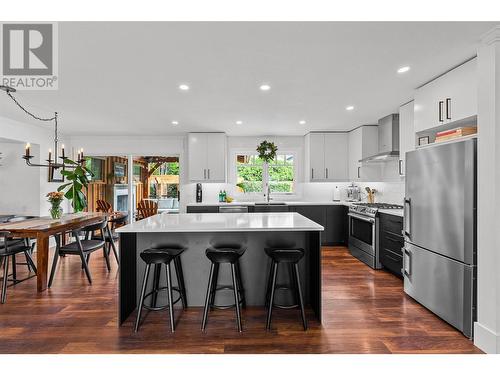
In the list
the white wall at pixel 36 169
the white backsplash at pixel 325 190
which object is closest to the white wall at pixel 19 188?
the white wall at pixel 36 169

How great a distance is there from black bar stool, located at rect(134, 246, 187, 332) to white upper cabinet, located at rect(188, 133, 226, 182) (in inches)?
133

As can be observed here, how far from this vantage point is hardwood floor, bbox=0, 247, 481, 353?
7.59ft

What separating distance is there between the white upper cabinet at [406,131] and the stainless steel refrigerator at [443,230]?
101 centimetres

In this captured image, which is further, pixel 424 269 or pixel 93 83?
pixel 93 83

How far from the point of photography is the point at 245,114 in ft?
15.7

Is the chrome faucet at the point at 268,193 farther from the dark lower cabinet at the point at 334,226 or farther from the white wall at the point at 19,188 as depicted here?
the white wall at the point at 19,188

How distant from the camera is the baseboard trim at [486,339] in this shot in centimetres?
218

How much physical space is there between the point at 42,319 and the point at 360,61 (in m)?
3.73

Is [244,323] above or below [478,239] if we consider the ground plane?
below

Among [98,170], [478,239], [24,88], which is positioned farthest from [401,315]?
[98,170]

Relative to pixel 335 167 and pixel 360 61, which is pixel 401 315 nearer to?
pixel 360 61

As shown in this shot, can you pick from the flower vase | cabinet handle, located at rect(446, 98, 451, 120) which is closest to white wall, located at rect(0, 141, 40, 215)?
the flower vase

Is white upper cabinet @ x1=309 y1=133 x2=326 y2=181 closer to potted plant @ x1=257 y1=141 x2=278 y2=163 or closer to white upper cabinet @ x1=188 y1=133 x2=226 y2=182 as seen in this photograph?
potted plant @ x1=257 y1=141 x2=278 y2=163

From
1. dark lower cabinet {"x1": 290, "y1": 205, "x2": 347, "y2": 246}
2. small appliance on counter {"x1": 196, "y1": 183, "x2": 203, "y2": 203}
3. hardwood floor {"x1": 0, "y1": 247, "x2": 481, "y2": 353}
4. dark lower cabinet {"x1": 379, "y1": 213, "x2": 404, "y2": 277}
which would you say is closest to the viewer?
hardwood floor {"x1": 0, "y1": 247, "x2": 481, "y2": 353}
